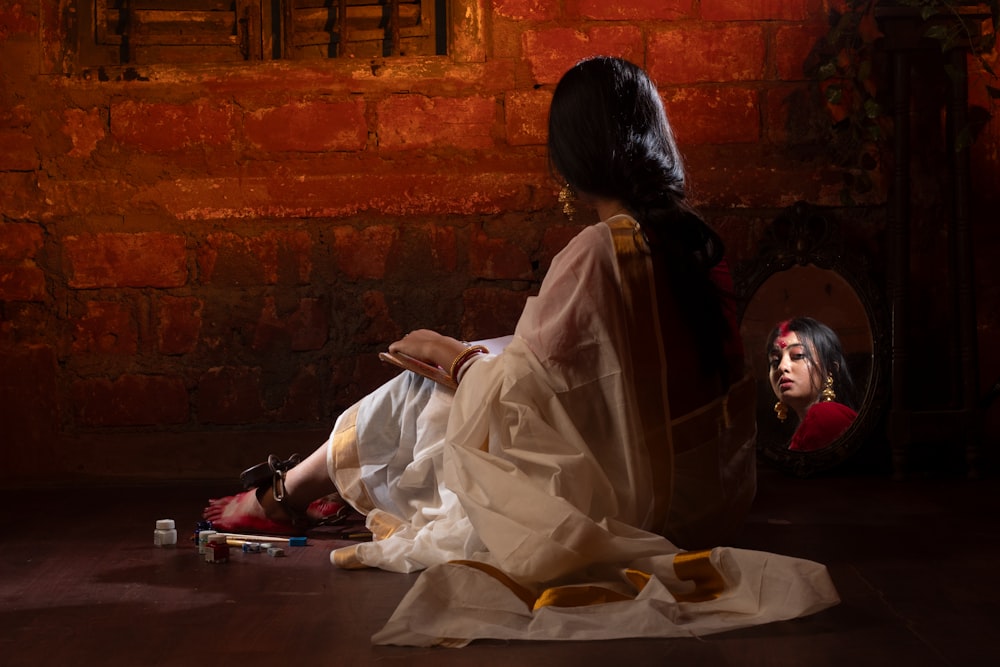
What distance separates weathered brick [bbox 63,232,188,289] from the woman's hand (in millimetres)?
1219

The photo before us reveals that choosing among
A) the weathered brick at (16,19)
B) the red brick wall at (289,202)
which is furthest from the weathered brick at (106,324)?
the weathered brick at (16,19)

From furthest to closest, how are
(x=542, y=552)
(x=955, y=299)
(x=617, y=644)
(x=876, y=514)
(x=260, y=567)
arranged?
(x=955, y=299)
(x=876, y=514)
(x=260, y=567)
(x=542, y=552)
(x=617, y=644)

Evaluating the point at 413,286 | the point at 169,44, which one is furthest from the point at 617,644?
the point at 169,44

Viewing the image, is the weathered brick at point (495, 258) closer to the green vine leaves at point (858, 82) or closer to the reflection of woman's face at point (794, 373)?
the reflection of woman's face at point (794, 373)

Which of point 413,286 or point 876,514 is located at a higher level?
point 413,286

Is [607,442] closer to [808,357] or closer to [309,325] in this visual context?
[808,357]

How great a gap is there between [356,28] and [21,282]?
1.27m

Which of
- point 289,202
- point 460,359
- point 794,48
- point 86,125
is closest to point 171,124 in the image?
point 86,125

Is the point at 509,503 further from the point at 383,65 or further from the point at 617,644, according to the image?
the point at 383,65

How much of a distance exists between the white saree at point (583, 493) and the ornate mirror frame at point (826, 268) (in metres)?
1.08

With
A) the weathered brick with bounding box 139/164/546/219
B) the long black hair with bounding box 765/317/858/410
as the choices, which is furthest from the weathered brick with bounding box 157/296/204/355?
the long black hair with bounding box 765/317/858/410

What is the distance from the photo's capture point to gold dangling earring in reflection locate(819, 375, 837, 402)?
11.4 feet

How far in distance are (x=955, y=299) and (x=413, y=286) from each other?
5.27ft

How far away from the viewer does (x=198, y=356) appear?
3541mm
